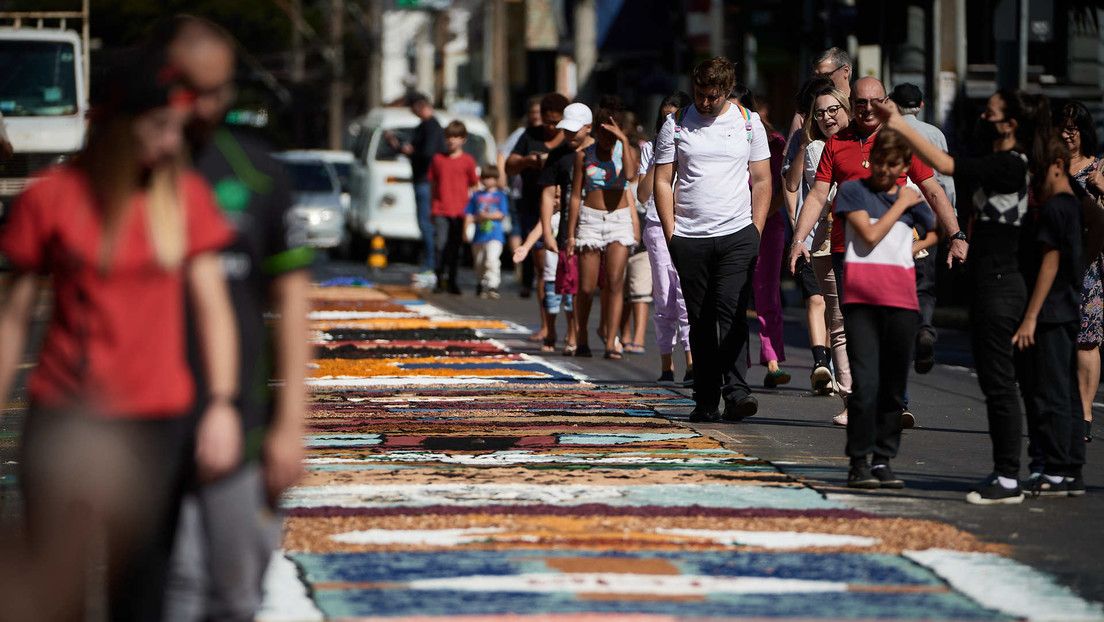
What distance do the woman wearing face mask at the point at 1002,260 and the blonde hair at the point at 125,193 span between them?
13.2 feet

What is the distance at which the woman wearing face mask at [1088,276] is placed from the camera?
8.80m

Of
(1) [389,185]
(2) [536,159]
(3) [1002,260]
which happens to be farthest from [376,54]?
(3) [1002,260]

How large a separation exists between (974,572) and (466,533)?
173 centimetres

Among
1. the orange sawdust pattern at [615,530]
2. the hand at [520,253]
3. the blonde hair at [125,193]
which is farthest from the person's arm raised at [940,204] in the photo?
the hand at [520,253]

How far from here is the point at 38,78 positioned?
24250 mm

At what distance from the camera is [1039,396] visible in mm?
7078

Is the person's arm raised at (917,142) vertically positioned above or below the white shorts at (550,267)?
above

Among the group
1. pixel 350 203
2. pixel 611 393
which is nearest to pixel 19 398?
pixel 611 393

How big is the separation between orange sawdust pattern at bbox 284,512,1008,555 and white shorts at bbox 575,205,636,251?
20.0 feet

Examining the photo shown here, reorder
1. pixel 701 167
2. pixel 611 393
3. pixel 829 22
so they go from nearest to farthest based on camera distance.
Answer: pixel 701 167
pixel 611 393
pixel 829 22

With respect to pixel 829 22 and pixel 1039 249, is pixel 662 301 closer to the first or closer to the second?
pixel 1039 249

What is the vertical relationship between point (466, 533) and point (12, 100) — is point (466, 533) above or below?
below

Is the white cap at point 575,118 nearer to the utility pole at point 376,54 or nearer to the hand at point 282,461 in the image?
the hand at point 282,461

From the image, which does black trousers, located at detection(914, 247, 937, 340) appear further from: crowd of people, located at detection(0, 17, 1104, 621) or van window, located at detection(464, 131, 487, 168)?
van window, located at detection(464, 131, 487, 168)
